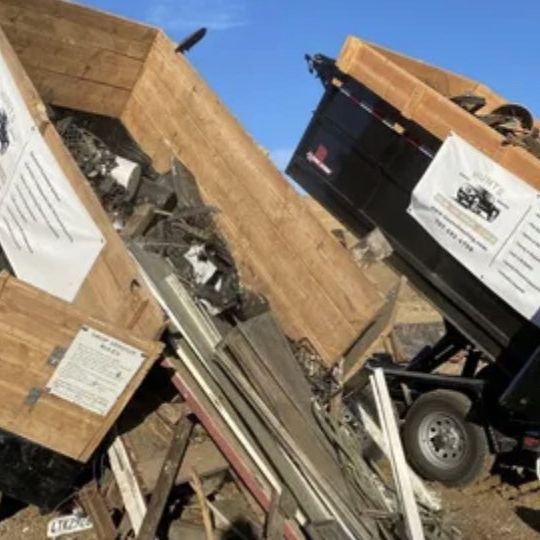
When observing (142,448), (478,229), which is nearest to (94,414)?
(142,448)

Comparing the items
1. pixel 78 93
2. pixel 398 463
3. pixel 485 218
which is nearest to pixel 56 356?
pixel 398 463

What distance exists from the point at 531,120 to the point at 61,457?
16.4ft

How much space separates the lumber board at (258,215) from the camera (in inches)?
249

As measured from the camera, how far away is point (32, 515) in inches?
239

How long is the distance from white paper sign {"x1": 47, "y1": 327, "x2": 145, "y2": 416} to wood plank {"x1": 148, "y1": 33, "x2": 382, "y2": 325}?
1649mm

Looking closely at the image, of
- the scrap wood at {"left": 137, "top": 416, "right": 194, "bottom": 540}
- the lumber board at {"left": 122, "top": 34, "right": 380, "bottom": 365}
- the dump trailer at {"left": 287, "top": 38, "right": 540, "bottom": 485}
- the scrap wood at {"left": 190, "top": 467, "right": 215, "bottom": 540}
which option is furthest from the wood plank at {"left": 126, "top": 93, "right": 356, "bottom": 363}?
the scrap wood at {"left": 190, "top": 467, "right": 215, "bottom": 540}

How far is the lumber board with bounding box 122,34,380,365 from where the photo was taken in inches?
249

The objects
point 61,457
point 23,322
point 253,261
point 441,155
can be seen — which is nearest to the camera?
point 23,322

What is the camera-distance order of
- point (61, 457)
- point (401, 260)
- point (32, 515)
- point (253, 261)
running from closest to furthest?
point (61, 457) → point (32, 515) → point (253, 261) → point (401, 260)

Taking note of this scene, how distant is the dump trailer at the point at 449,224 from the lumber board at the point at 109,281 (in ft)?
6.71

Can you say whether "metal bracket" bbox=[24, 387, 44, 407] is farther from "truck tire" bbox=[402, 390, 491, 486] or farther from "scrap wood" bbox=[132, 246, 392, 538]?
"truck tire" bbox=[402, 390, 491, 486]

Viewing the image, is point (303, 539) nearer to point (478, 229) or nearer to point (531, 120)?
point (478, 229)

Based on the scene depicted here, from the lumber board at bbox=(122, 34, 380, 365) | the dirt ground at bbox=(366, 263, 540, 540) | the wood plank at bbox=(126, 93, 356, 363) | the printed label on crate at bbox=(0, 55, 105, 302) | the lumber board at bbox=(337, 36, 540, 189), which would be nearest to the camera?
the printed label on crate at bbox=(0, 55, 105, 302)

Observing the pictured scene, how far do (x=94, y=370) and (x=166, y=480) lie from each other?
970mm
